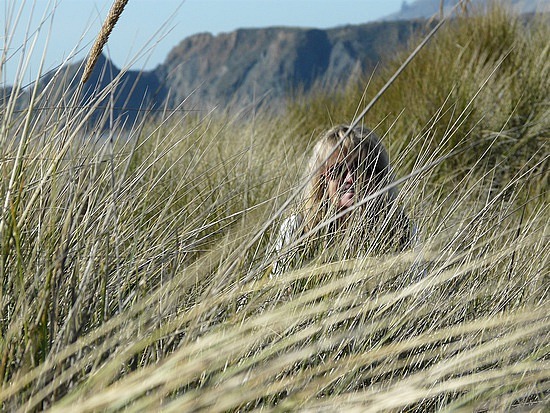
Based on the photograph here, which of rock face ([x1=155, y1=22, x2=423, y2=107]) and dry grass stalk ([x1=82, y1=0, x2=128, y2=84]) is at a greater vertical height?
rock face ([x1=155, y1=22, x2=423, y2=107])

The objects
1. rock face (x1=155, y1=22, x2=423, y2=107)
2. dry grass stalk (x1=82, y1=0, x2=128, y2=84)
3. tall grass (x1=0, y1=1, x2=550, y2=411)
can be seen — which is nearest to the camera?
tall grass (x1=0, y1=1, x2=550, y2=411)

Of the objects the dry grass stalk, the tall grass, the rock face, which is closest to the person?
the tall grass

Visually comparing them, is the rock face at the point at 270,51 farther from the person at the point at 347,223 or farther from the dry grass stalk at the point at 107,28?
the dry grass stalk at the point at 107,28

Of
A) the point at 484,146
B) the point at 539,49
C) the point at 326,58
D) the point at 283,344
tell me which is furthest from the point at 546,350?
the point at 326,58

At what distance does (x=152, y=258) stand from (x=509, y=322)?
0.66m

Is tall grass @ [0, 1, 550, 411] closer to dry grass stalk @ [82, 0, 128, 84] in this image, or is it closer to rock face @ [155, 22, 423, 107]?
dry grass stalk @ [82, 0, 128, 84]

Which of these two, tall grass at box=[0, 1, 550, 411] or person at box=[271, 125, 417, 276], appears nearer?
tall grass at box=[0, 1, 550, 411]

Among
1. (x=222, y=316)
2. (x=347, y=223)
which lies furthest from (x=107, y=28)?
(x=347, y=223)

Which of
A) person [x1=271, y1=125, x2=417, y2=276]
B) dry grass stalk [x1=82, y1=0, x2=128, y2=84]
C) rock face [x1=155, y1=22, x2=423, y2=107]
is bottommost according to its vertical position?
person [x1=271, y1=125, x2=417, y2=276]

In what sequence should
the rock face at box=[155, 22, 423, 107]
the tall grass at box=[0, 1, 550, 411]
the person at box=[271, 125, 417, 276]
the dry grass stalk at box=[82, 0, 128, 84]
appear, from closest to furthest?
the tall grass at box=[0, 1, 550, 411] < the dry grass stalk at box=[82, 0, 128, 84] < the person at box=[271, 125, 417, 276] < the rock face at box=[155, 22, 423, 107]

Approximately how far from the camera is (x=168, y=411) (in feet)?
2.81

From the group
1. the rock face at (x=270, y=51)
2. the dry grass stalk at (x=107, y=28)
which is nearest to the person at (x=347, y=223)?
the dry grass stalk at (x=107, y=28)

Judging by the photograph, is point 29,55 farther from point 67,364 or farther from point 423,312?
point 423,312

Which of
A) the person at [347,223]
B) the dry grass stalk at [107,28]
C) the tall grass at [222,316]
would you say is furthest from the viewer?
the person at [347,223]
